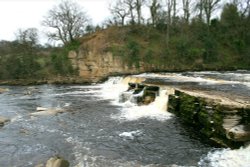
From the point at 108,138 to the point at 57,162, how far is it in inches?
138

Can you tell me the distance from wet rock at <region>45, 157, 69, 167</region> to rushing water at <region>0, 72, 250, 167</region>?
580mm

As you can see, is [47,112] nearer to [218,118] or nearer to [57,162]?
[57,162]

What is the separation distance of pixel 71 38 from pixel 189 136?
112ft

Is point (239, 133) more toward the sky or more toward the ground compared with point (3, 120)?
more toward the sky

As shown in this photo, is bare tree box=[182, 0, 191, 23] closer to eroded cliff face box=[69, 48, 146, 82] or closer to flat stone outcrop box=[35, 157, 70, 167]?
eroded cliff face box=[69, 48, 146, 82]

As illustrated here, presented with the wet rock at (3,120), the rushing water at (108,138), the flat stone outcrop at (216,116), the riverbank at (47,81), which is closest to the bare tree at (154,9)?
the riverbank at (47,81)

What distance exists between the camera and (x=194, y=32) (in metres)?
41.8

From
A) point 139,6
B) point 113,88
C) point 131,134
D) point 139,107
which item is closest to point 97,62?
point 113,88

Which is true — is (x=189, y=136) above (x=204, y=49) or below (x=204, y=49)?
below

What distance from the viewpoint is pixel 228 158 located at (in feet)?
36.5

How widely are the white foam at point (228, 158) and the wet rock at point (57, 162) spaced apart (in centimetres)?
487

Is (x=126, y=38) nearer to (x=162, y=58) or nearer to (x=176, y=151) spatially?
(x=162, y=58)

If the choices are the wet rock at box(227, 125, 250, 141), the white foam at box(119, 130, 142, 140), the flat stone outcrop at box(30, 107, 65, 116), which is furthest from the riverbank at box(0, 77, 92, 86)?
the wet rock at box(227, 125, 250, 141)

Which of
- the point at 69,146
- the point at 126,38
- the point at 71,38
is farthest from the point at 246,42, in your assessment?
the point at 69,146
